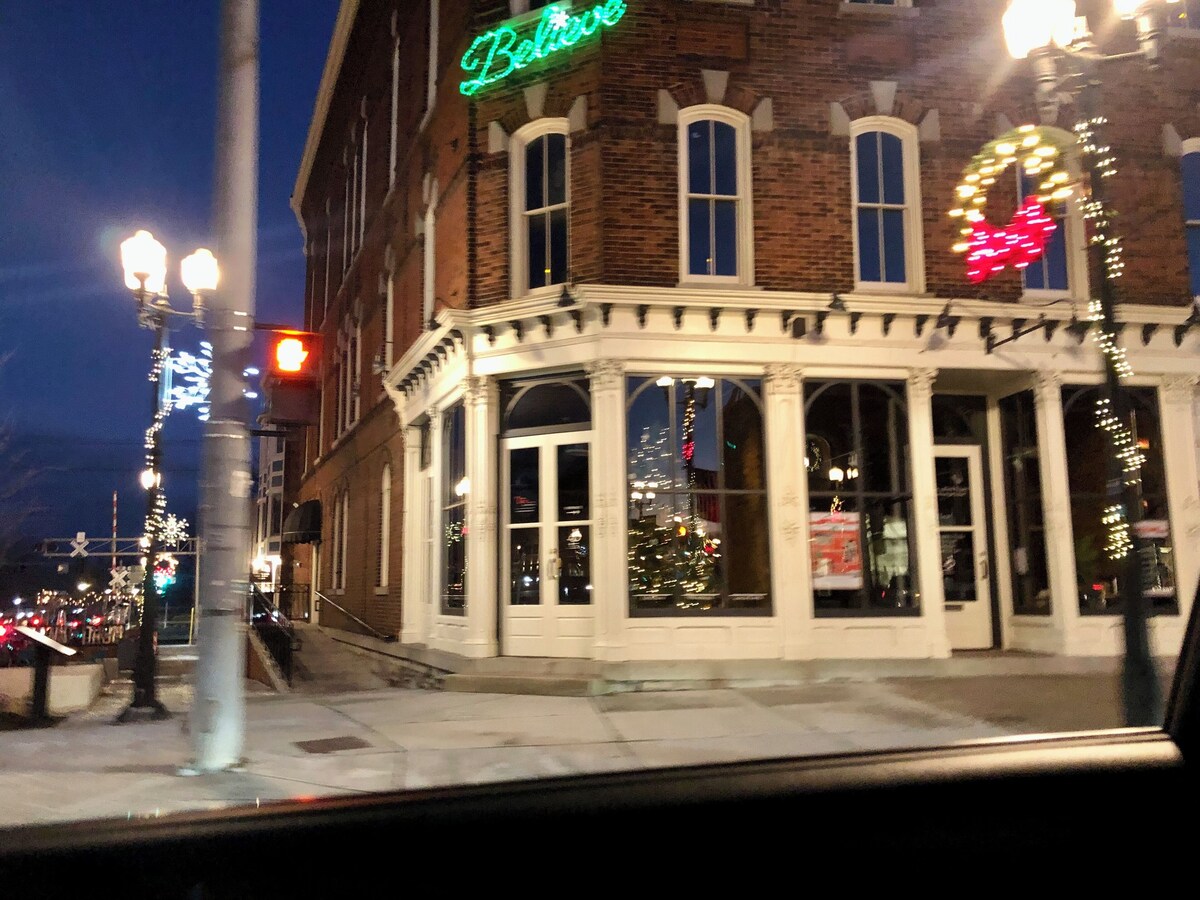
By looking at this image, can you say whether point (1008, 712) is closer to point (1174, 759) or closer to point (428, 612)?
point (1174, 759)

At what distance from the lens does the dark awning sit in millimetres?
23578

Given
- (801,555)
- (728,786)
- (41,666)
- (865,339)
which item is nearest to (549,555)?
(801,555)

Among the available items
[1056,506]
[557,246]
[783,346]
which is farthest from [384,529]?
[1056,506]

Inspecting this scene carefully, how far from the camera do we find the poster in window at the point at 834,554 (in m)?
11.1

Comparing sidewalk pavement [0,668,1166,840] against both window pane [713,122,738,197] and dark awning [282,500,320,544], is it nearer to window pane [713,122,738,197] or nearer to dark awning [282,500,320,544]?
window pane [713,122,738,197]

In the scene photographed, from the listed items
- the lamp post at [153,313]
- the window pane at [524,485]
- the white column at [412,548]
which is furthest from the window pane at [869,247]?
the lamp post at [153,313]

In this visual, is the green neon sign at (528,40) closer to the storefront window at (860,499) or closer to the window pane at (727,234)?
the window pane at (727,234)

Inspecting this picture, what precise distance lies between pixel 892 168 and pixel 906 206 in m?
Answer: 0.53

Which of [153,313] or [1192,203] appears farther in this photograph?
[1192,203]

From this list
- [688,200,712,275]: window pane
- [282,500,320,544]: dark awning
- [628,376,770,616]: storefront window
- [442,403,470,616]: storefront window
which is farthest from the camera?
[282,500,320,544]: dark awning

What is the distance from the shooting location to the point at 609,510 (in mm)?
10766

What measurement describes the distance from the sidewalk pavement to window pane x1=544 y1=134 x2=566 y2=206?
5.96 metres

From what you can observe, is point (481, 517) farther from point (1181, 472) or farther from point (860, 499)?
point (1181, 472)

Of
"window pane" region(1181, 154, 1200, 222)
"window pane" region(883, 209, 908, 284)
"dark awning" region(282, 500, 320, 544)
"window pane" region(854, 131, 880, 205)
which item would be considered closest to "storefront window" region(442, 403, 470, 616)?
"window pane" region(883, 209, 908, 284)
